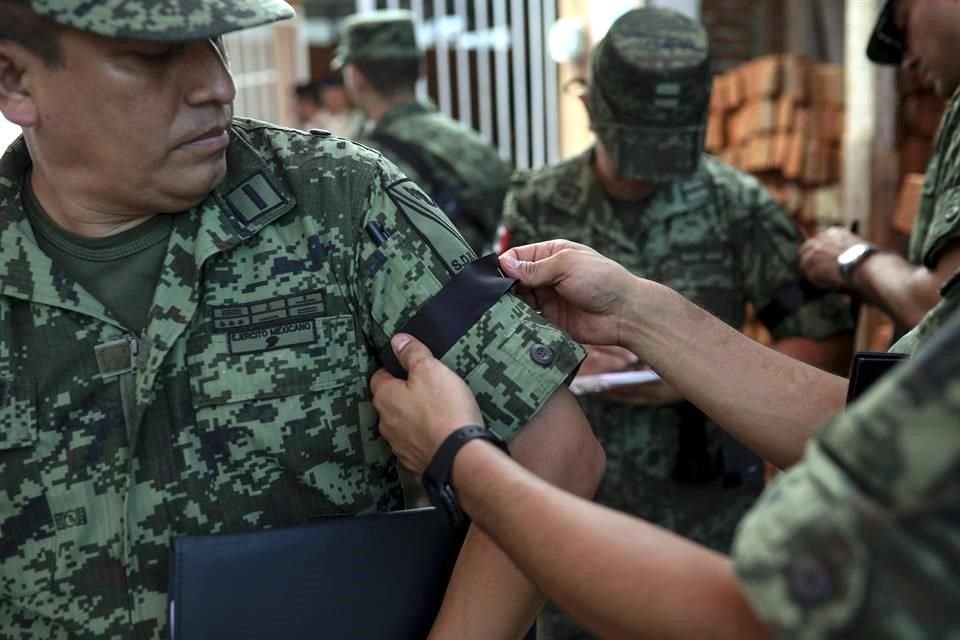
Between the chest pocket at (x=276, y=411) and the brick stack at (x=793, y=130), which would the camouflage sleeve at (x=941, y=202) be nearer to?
the chest pocket at (x=276, y=411)

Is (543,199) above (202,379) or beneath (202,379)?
beneath

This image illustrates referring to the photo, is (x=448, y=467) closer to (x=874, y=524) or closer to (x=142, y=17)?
(x=874, y=524)

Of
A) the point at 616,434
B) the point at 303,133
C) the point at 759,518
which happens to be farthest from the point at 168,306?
the point at 616,434

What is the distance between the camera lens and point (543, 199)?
2.90 meters

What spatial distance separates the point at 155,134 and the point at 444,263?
42 cm

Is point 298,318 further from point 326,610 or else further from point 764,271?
point 764,271

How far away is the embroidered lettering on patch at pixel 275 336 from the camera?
1.41 meters

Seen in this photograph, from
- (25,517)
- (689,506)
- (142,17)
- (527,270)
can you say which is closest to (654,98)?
(689,506)

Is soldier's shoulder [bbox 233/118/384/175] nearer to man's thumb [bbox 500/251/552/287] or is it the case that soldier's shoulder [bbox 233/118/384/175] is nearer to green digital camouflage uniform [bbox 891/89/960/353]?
man's thumb [bbox 500/251/552/287]

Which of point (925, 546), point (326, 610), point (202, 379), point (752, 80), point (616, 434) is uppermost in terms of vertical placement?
point (925, 546)

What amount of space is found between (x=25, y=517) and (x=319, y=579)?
0.41m

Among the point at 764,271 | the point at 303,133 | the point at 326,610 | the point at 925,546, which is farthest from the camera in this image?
the point at 764,271

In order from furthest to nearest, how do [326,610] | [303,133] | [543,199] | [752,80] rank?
[752,80] < [543,199] < [303,133] < [326,610]

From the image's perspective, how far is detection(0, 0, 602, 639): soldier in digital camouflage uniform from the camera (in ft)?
4.47
